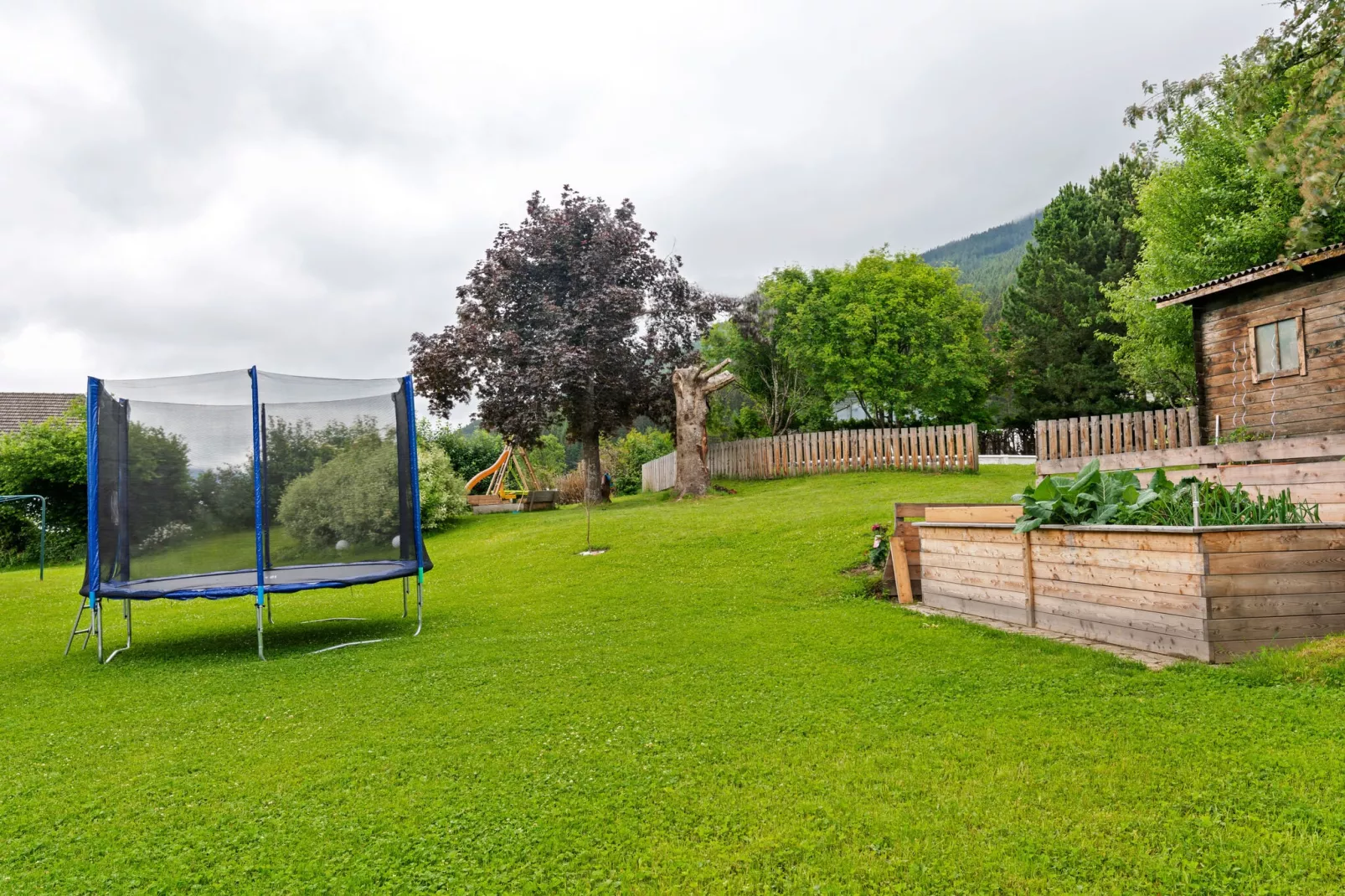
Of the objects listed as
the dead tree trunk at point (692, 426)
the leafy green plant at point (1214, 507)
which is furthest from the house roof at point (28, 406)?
the leafy green plant at point (1214, 507)

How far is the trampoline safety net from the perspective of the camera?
6.35 m

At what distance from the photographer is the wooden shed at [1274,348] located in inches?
487

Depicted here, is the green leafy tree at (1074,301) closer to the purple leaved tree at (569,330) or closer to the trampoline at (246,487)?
the purple leaved tree at (569,330)

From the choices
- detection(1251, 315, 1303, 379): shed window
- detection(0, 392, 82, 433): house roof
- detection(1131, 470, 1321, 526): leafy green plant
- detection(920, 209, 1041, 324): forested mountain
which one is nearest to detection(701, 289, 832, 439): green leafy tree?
detection(1251, 315, 1303, 379): shed window

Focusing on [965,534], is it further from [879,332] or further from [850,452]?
[879,332]

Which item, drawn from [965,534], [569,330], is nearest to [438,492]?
[569,330]

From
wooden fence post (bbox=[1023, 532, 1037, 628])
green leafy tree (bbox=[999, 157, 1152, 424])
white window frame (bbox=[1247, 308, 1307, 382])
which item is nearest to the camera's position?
wooden fence post (bbox=[1023, 532, 1037, 628])

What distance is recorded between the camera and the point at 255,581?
21.5 ft

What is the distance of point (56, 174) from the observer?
1194 cm

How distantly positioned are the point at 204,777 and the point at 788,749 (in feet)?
8.20

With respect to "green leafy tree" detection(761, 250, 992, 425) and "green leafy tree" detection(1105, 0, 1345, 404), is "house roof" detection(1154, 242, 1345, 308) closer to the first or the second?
"green leafy tree" detection(1105, 0, 1345, 404)

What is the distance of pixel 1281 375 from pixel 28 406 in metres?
35.2

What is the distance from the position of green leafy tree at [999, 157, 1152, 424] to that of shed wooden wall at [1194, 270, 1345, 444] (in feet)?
45.6

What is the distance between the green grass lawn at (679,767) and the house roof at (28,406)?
25250 millimetres
